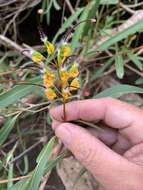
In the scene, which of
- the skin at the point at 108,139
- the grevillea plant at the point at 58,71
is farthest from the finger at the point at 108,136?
the grevillea plant at the point at 58,71

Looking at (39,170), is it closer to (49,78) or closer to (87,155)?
(87,155)

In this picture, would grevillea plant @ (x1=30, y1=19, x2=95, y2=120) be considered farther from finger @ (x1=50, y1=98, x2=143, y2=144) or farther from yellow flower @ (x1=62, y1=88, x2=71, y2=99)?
finger @ (x1=50, y1=98, x2=143, y2=144)

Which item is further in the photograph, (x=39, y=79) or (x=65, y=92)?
(x=39, y=79)

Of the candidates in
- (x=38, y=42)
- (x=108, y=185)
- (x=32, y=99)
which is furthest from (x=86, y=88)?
(x=38, y=42)

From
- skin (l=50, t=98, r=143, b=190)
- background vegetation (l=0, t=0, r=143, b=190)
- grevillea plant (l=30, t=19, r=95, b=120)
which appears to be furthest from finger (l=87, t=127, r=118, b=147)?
grevillea plant (l=30, t=19, r=95, b=120)

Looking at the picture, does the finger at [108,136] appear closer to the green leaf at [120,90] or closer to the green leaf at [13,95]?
the green leaf at [120,90]

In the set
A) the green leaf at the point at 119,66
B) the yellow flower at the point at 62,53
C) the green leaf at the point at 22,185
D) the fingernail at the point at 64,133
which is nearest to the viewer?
the yellow flower at the point at 62,53

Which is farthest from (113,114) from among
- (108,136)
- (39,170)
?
(39,170)

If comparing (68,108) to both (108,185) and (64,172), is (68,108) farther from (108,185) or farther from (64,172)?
(64,172)
